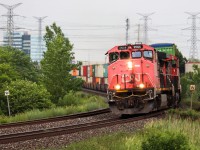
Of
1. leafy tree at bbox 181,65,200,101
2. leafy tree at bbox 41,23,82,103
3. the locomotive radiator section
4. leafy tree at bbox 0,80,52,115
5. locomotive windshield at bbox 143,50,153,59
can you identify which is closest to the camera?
the locomotive radiator section

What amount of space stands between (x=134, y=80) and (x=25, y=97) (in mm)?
12865

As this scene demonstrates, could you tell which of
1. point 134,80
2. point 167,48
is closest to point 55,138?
point 134,80

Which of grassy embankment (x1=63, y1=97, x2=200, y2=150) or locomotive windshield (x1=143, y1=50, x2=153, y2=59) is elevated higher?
locomotive windshield (x1=143, y1=50, x2=153, y2=59)

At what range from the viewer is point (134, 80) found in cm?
2073

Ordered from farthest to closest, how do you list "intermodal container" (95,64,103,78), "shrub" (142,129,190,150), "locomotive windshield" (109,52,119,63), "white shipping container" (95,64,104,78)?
1. "intermodal container" (95,64,103,78)
2. "white shipping container" (95,64,104,78)
3. "locomotive windshield" (109,52,119,63)
4. "shrub" (142,129,190,150)

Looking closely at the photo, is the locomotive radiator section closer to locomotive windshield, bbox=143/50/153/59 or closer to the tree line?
locomotive windshield, bbox=143/50/153/59

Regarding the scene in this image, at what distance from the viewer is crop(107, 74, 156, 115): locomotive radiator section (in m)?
20.3

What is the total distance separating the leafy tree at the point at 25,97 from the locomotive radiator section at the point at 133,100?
11788mm

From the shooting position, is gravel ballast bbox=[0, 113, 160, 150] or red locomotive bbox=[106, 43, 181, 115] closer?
gravel ballast bbox=[0, 113, 160, 150]

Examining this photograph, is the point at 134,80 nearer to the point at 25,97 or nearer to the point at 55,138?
the point at 55,138

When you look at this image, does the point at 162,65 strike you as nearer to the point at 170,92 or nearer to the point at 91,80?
the point at 170,92

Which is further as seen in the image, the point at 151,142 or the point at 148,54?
the point at 148,54

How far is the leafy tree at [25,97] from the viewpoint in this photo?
30.4 m

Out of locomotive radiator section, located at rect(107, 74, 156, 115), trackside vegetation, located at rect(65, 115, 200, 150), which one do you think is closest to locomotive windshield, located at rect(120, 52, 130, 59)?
locomotive radiator section, located at rect(107, 74, 156, 115)
